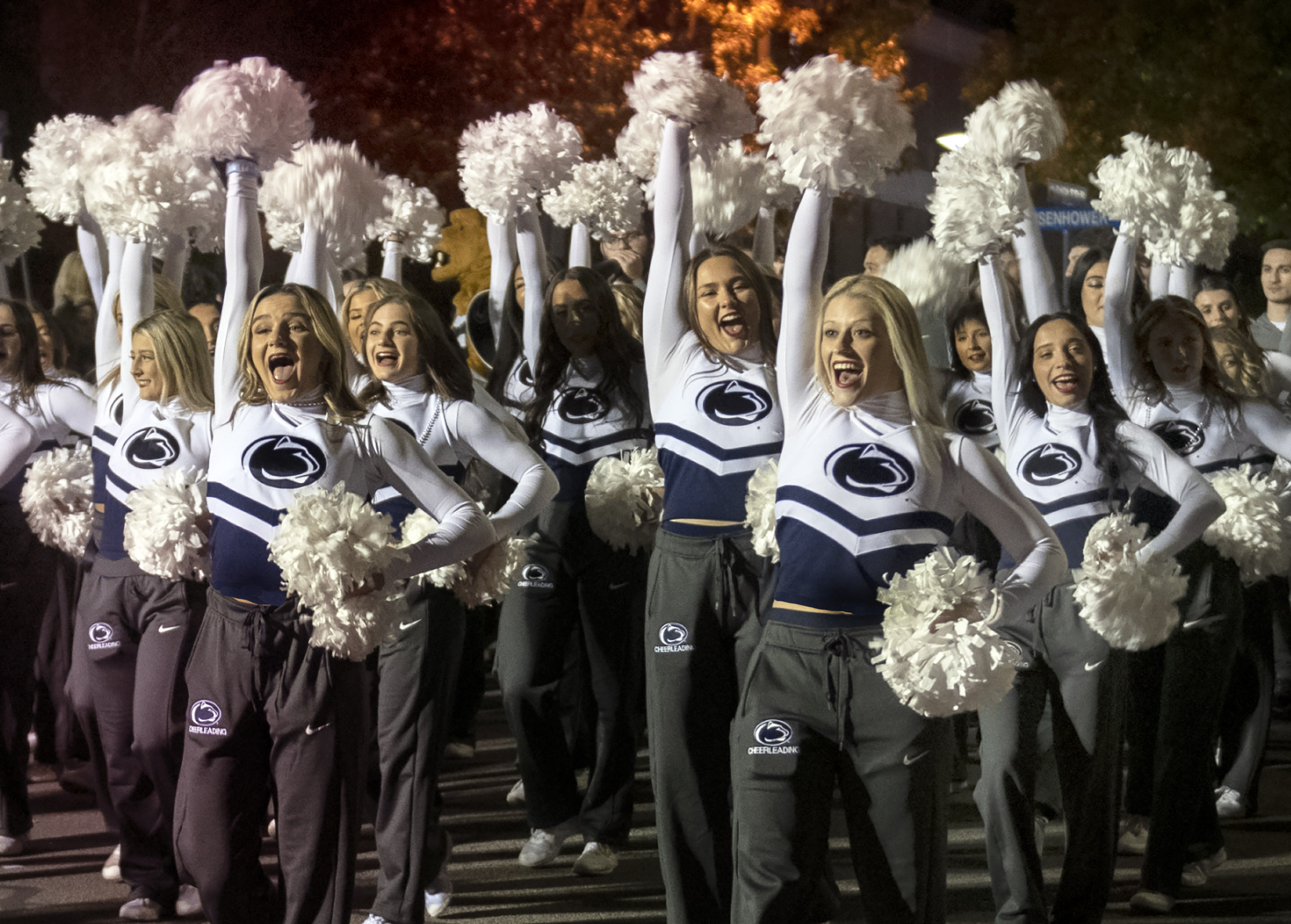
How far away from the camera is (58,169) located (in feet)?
22.1

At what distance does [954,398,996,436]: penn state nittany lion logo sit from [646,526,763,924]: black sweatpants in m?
2.04

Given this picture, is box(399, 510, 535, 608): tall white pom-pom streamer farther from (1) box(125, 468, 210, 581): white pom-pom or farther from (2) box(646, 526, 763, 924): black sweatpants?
(1) box(125, 468, 210, 581): white pom-pom

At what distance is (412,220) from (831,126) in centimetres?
315

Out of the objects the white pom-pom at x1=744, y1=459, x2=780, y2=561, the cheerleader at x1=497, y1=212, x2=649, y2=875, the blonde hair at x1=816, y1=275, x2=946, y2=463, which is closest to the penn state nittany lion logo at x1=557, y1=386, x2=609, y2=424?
the cheerleader at x1=497, y1=212, x2=649, y2=875

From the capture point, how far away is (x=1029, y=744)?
5004 mm

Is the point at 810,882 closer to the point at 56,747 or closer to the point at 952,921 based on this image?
the point at 952,921

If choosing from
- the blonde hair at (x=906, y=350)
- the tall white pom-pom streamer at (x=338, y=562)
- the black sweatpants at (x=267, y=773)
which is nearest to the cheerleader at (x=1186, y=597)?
the blonde hair at (x=906, y=350)

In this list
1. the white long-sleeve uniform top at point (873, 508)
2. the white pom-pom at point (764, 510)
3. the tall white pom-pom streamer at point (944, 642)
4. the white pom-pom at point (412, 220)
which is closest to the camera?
the tall white pom-pom streamer at point (944, 642)

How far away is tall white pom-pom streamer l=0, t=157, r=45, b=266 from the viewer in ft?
23.2

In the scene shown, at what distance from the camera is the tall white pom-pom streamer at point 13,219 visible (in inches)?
279

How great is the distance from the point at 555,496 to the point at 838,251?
24.3m

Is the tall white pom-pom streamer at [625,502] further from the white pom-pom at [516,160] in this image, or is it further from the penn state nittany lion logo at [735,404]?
the white pom-pom at [516,160]

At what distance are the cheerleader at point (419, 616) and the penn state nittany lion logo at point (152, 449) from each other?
2.21 feet

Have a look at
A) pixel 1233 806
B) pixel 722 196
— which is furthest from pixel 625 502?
pixel 1233 806
